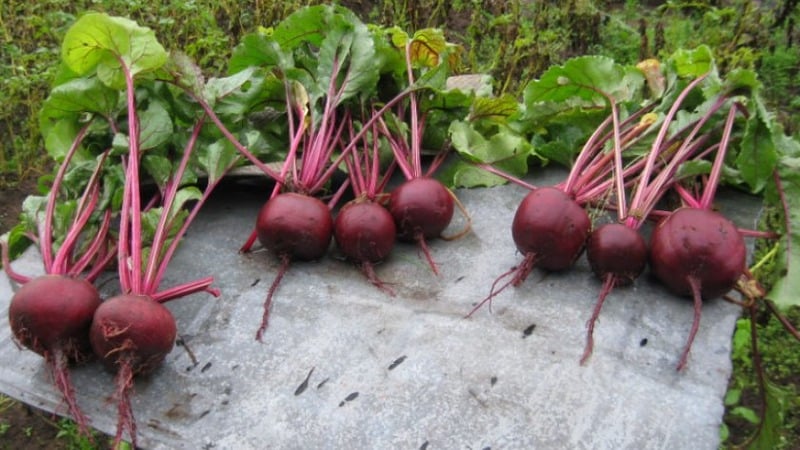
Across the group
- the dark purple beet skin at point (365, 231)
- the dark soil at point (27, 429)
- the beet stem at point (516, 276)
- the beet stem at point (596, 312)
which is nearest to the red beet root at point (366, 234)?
the dark purple beet skin at point (365, 231)

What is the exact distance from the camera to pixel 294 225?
2246 millimetres

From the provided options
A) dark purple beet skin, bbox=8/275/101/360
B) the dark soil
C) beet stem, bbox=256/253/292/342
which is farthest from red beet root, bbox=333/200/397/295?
the dark soil

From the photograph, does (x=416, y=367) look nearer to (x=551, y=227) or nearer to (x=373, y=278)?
(x=373, y=278)

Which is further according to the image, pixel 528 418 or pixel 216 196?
pixel 216 196

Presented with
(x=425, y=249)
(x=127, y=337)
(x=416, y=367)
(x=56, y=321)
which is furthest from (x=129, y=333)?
(x=425, y=249)

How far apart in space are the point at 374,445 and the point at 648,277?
0.94 meters

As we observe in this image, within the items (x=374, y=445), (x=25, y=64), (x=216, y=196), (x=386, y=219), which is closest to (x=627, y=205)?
(x=386, y=219)

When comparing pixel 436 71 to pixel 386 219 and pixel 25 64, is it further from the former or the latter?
pixel 25 64

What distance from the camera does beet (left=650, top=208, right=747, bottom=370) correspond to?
2.02 metres

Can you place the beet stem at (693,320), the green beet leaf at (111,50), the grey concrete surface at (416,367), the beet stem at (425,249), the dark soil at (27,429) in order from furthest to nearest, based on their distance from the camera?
the dark soil at (27,429), the beet stem at (425,249), the green beet leaf at (111,50), the beet stem at (693,320), the grey concrete surface at (416,367)

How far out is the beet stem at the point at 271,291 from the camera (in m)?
2.12

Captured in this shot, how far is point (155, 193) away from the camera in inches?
99.3

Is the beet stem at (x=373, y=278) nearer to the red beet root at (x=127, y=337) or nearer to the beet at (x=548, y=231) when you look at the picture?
the beet at (x=548, y=231)

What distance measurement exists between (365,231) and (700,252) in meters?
0.90
